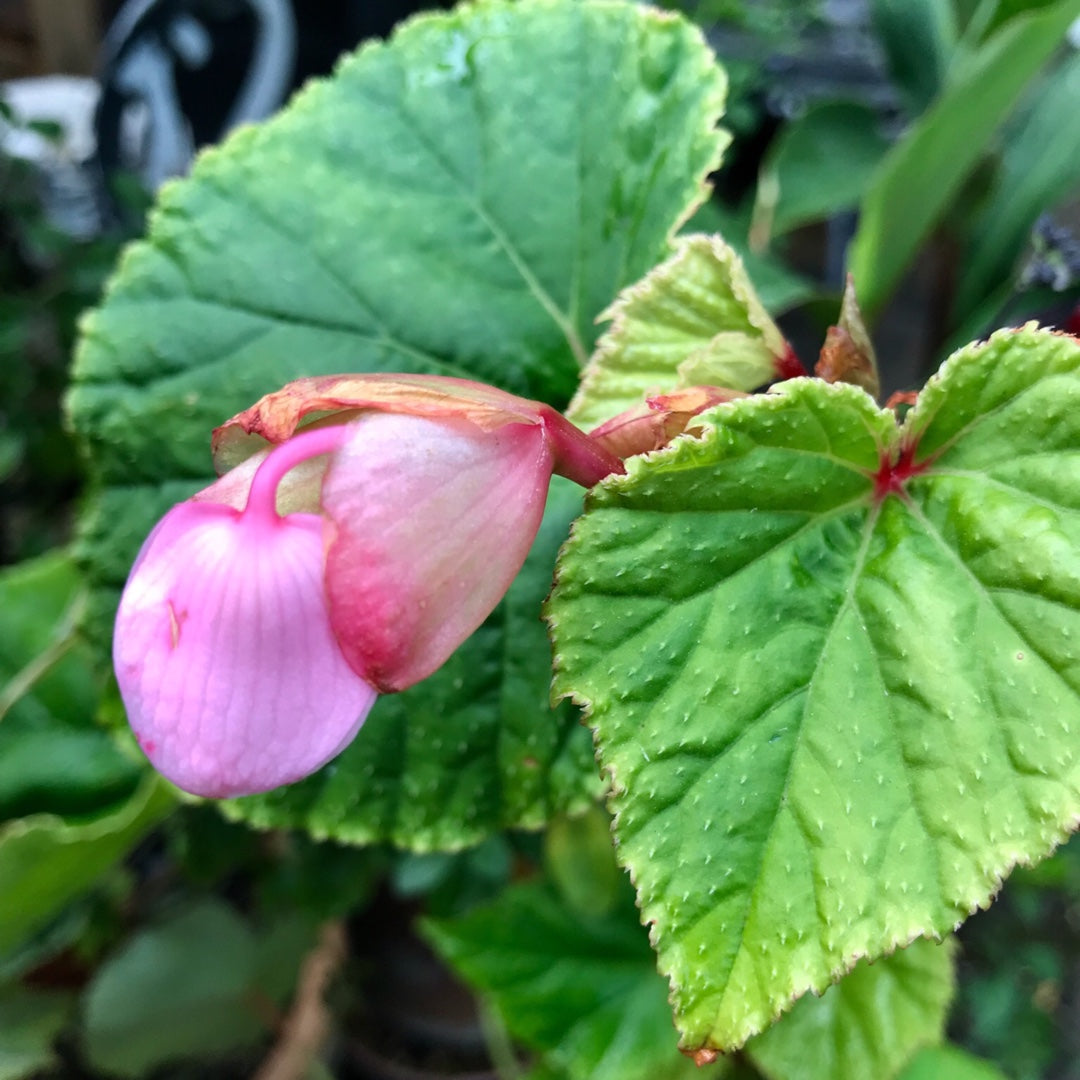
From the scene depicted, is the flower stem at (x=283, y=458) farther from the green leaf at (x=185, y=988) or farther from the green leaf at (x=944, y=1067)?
the green leaf at (x=185, y=988)

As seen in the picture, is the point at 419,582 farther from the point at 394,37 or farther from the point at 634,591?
the point at 394,37

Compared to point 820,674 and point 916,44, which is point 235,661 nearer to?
point 820,674

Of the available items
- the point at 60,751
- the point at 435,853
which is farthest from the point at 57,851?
the point at 435,853

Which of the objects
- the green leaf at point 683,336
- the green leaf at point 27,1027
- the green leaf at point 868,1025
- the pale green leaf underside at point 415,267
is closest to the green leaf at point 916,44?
the pale green leaf underside at point 415,267

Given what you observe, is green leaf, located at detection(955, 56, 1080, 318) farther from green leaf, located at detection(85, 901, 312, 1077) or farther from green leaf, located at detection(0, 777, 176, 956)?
green leaf, located at detection(85, 901, 312, 1077)

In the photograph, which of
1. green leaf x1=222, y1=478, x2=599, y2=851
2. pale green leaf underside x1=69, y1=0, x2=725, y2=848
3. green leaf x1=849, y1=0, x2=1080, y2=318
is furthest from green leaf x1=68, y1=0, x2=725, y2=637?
green leaf x1=849, y1=0, x2=1080, y2=318
